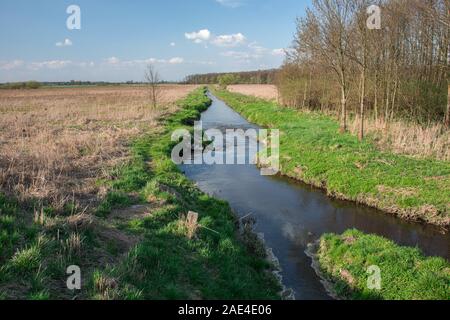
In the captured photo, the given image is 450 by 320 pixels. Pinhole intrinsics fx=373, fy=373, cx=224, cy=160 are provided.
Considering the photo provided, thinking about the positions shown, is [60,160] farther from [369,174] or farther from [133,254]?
[369,174]

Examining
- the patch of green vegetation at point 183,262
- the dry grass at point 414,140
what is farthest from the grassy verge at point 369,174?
the patch of green vegetation at point 183,262

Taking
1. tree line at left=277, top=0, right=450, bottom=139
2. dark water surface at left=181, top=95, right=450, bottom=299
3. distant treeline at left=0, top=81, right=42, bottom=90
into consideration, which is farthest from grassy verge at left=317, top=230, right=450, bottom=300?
distant treeline at left=0, top=81, right=42, bottom=90

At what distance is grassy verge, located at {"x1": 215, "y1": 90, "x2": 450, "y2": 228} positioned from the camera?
12383 millimetres

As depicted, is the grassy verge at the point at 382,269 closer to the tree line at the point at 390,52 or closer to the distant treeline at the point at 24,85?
the tree line at the point at 390,52

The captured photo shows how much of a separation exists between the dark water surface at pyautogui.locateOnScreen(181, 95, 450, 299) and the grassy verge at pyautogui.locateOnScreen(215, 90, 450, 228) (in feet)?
1.55

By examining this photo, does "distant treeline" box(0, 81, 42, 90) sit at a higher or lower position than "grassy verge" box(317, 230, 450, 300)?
higher

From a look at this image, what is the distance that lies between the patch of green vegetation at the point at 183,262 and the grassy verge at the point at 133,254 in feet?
0.06

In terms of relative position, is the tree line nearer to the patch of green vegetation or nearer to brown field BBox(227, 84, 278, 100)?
the patch of green vegetation

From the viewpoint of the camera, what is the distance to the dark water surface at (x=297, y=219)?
9.68 metres

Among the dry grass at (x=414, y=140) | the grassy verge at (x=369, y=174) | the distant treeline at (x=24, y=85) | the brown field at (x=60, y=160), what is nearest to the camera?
the brown field at (x=60, y=160)

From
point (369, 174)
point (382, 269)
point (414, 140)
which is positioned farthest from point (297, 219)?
point (414, 140)

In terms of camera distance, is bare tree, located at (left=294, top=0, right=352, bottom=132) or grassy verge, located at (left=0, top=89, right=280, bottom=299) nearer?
grassy verge, located at (left=0, top=89, right=280, bottom=299)
